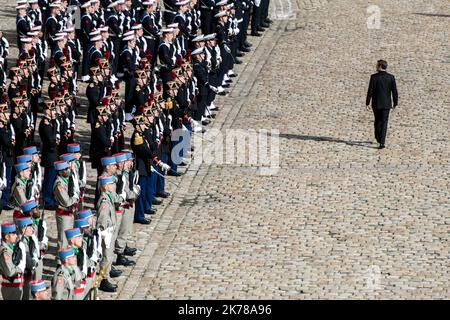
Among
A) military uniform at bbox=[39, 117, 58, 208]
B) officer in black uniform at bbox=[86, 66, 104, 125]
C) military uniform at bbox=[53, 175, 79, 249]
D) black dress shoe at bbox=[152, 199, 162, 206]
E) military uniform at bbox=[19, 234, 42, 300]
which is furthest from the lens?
officer in black uniform at bbox=[86, 66, 104, 125]

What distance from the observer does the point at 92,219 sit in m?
23.3

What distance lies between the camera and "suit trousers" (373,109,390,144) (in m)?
31.2

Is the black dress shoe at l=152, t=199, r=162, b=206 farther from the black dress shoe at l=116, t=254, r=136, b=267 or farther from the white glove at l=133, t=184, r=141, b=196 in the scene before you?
the black dress shoe at l=116, t=254, r=136, b=267

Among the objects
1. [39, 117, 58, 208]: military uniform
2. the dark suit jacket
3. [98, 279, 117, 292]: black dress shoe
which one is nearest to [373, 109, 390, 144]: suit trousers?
the dark suit jacket

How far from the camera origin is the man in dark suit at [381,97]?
3116 centimetres

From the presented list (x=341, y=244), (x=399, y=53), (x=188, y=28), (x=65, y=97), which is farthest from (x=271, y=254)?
(x=399, y=53)

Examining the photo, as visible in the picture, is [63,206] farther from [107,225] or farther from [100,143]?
[100,143]

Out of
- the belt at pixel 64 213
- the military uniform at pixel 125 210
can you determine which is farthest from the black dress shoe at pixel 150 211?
the belt at pixel 64 213

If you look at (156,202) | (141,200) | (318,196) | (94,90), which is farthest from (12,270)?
(94,90)

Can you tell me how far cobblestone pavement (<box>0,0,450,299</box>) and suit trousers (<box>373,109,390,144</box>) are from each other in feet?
0.96

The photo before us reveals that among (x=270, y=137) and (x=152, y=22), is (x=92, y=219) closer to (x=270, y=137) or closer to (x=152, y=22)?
(x=270, y=137)

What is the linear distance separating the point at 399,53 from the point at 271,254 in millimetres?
14858
